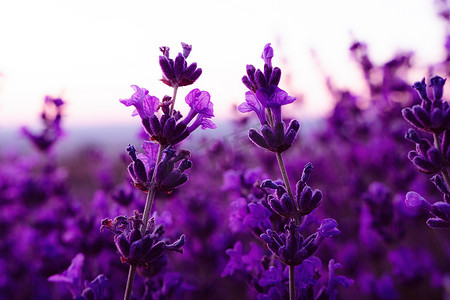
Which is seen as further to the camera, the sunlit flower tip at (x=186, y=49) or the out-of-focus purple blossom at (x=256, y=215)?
the out-of-focus purple blossom at (x=256, y=215)

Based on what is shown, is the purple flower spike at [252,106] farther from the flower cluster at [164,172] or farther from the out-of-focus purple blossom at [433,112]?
the out-of-focus purple blossom at [433,112]

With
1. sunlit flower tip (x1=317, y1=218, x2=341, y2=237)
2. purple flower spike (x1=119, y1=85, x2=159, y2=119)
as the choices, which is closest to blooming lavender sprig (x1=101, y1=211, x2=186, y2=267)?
purple flower spike (x1=119, y1=85, x2=159, y2=119)

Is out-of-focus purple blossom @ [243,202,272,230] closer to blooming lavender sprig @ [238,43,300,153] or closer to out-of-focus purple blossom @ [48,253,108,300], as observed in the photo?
blooming lavender sprig @ [238,43,300,153]

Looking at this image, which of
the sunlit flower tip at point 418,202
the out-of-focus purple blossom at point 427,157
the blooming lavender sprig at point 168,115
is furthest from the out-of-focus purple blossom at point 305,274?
the blooming lavender sprig at point 168,115

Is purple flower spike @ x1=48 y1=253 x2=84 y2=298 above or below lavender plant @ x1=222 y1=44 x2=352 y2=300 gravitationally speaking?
below

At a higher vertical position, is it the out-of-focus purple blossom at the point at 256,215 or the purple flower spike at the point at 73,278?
the out-of-focus purple blossom at the point at 256,215

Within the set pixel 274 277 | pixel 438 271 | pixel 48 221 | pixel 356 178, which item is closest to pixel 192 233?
pixel 48 221

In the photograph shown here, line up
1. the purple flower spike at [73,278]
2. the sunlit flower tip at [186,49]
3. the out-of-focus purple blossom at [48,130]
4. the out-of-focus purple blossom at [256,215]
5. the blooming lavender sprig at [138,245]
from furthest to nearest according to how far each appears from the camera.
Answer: the out-of-focus purple blossom at [48,130] < the purple flower spike at [73,278] < the out-of-focus purple blossom at [256,215] < the sunlit flower tip at [186,49] < the blooming lavender sprig at [138,245]

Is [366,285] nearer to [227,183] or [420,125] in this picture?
[227,183]
